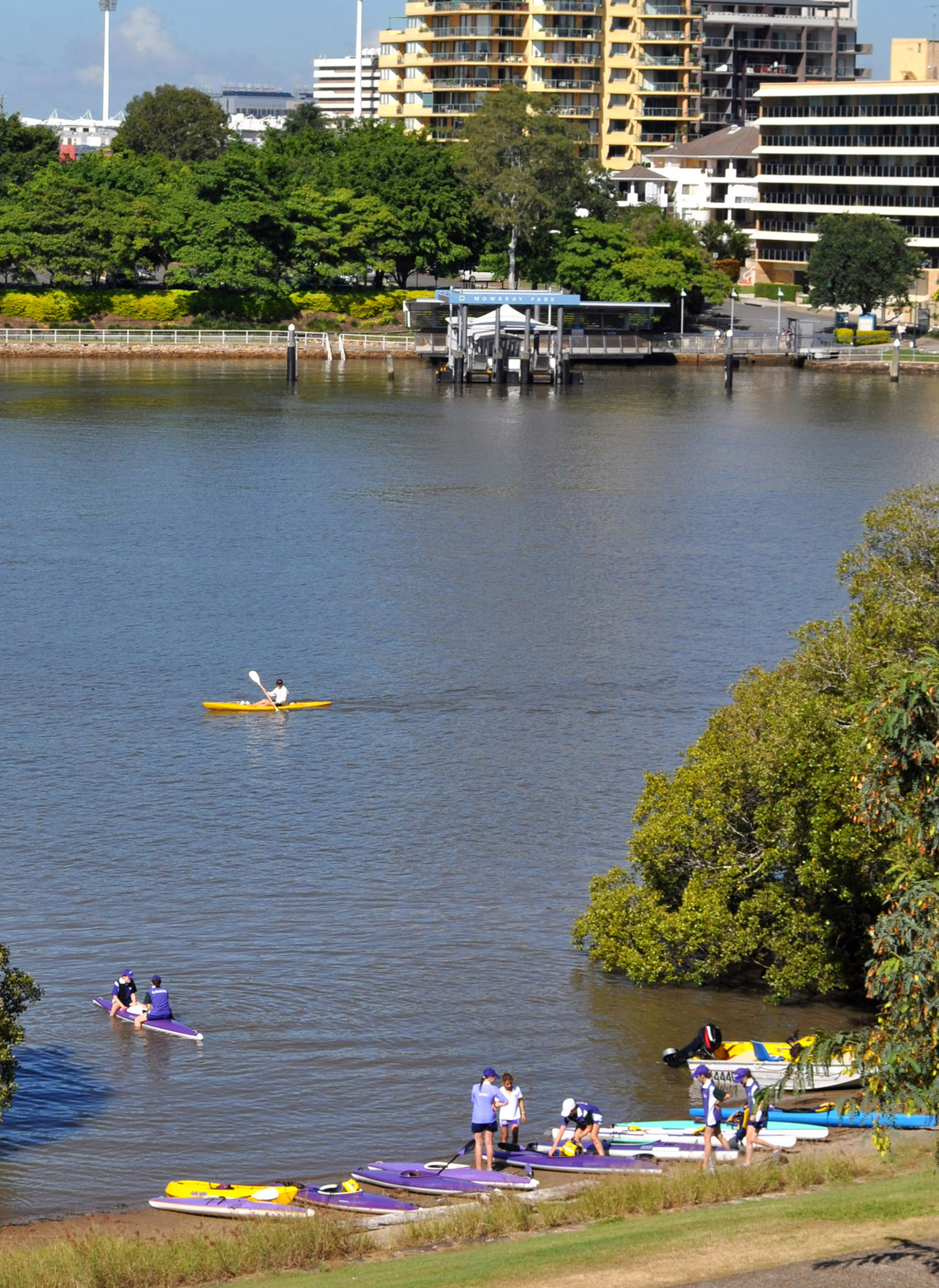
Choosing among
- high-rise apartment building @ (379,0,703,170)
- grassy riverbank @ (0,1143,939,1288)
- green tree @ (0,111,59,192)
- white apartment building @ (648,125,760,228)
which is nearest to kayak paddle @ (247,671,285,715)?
grassy riverbank @ (0,1143,939,1288)

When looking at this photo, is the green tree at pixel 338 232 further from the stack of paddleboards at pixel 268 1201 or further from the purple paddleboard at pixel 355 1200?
the purple paddleboard at pixel 355 1200

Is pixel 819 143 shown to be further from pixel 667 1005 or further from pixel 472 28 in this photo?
pixel 667 1005

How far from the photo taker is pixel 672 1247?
16.2 metres

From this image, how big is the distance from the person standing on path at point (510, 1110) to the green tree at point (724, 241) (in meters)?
118

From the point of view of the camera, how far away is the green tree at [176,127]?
159 meters

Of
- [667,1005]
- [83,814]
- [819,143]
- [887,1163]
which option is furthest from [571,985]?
[819,143]

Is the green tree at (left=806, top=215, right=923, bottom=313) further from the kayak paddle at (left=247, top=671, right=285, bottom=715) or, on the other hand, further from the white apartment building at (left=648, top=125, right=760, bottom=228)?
the kayak paddle at (left=247, top=671, right=285, bottom=715)

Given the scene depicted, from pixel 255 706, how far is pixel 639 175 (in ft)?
392

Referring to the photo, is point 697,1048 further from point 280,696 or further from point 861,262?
point 861,262

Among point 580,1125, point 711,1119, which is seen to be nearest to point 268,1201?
point 580,1125

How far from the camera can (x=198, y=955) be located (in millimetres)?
28188

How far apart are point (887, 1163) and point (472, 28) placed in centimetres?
15349

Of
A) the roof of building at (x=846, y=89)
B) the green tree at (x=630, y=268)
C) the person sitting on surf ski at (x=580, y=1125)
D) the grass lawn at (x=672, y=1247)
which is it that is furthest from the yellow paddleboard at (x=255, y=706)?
the roof of building at (x=846, y=89)

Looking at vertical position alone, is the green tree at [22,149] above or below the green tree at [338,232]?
above
